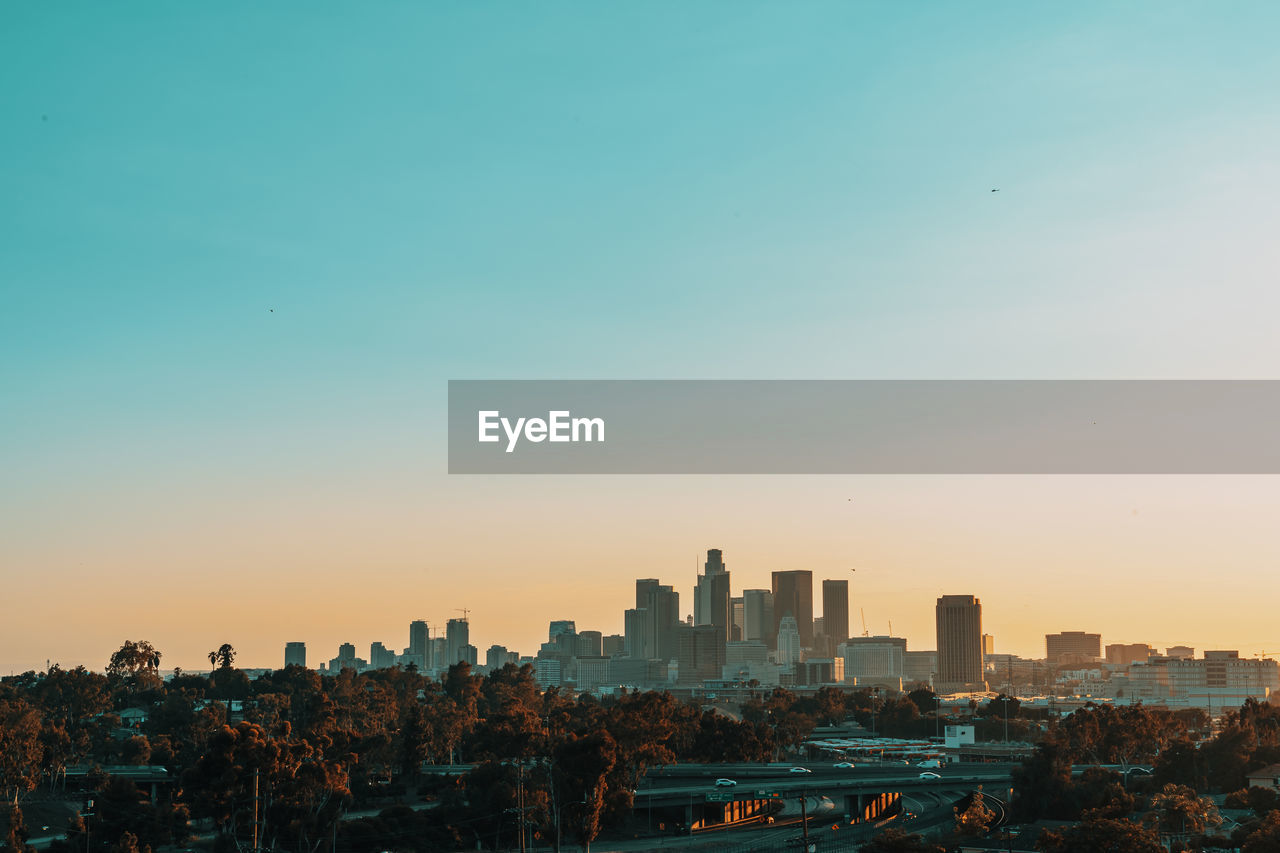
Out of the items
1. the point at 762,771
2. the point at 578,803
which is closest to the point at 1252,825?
the point at 578,803

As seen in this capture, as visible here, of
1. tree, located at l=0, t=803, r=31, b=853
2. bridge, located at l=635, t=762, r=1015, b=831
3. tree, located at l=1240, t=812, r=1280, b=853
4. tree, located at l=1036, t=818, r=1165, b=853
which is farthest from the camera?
bridge, located at l=635, t=762, r=1015, b=831

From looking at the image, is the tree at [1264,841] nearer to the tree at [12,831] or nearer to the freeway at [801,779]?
the freeway at [801,779]

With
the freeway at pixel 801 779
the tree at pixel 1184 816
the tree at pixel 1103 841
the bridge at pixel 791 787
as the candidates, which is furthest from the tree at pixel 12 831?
the tree at pixel 1184 816

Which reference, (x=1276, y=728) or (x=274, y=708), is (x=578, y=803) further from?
(x=1276, y=728)

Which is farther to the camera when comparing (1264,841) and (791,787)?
(791,787)

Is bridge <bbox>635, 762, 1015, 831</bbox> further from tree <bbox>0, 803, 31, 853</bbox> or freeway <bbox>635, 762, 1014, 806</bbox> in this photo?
tree <bbox>0, 803, 31, 853</bbox>

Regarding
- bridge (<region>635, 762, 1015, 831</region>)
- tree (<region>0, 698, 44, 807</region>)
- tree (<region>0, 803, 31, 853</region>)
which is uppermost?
tree (<region>0, 698, 44, 807</region>)

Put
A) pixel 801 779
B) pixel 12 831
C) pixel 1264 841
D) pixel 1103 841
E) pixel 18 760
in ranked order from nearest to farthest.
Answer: pixel 1103 841 → pixel 1264 841 → pixel 12 831 → pixel 18 760 → pixel 801 779

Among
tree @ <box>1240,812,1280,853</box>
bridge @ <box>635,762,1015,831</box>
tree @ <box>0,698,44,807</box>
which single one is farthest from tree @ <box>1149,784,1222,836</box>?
tree @ <box>0,698,44,807</box>

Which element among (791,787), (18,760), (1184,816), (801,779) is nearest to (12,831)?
(18,760)

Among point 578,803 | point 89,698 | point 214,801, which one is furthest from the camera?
point 89,698

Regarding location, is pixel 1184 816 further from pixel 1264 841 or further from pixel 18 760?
pixel 18 760
